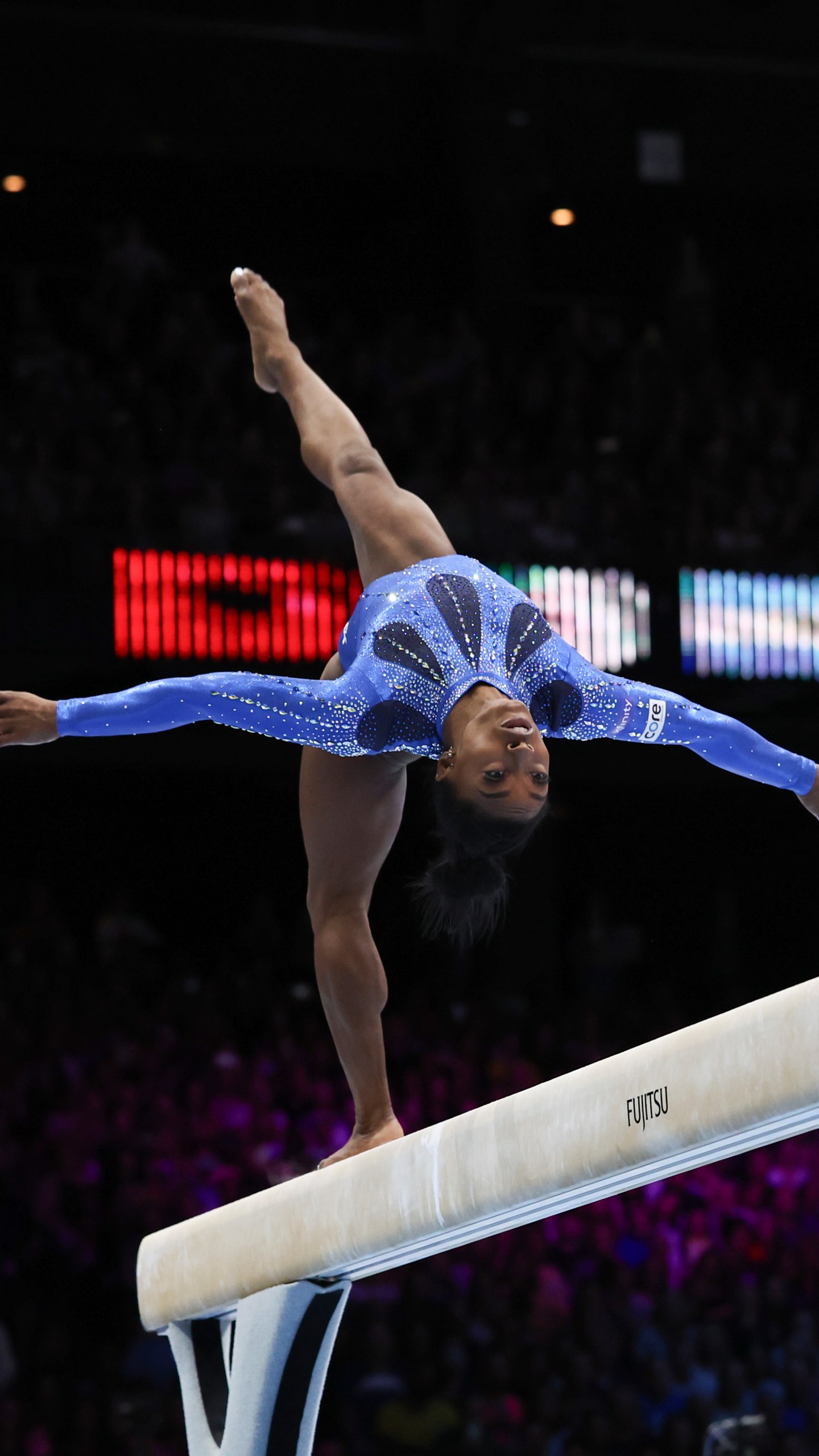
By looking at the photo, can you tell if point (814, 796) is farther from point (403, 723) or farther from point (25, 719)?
point (25, 719)

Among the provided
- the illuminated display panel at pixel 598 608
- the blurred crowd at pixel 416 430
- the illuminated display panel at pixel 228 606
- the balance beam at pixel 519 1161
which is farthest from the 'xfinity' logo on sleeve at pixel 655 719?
the illuminated display panel at pixel 598 608

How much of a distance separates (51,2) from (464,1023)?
701cm

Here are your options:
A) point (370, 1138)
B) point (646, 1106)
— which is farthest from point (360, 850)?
point (646, 1106)

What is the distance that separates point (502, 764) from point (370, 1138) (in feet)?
2.82

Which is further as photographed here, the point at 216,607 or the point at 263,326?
the point at 216,607

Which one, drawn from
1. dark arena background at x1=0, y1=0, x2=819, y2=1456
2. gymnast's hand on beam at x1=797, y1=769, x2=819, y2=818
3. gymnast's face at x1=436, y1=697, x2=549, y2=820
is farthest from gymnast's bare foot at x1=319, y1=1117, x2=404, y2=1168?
dark arena background at x1=0, y1=0, x2=819, y2=1456

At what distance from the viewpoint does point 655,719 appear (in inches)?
137

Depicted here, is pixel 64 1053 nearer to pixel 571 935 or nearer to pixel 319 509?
pixel 319 509

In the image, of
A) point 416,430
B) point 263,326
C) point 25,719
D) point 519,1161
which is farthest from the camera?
point 416,430

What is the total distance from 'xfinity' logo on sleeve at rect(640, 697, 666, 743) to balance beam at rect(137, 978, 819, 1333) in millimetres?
890

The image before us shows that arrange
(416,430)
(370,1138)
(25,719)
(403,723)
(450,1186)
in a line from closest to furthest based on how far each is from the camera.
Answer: (450,1186)
(25,719)
(403,723)
(370,1138)
(416,430)

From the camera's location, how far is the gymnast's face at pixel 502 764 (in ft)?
10.6

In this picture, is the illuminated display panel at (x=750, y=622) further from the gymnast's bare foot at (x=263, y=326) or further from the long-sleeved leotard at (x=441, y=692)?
the long-sleeved leotard at (x=441, y=692)

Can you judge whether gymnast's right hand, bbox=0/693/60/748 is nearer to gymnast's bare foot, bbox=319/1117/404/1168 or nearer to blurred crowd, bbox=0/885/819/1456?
gymnast's bare foot, bbox=319/1117/404/1168
